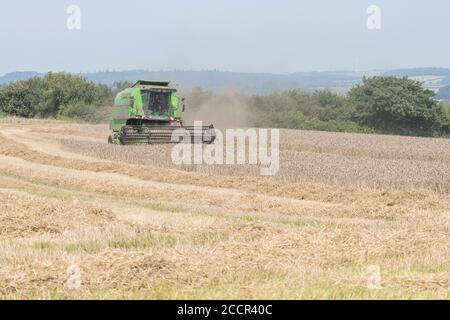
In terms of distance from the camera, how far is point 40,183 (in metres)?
22.6

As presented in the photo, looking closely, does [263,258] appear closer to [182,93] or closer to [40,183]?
[40,183]

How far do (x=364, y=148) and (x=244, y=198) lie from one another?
16.8 meters

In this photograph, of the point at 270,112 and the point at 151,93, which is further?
the point at 270,112

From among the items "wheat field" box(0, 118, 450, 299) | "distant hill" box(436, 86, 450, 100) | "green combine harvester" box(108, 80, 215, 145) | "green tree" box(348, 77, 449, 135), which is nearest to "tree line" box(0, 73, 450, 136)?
"green tree" box(348, 77, 449, 135)

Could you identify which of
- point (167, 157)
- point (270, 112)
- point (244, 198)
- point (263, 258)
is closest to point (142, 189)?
point (244, 198)

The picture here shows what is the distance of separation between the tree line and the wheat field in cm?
3330

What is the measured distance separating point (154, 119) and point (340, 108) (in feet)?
142

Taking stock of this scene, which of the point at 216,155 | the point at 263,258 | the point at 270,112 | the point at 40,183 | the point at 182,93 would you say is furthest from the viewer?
the point at 270,112

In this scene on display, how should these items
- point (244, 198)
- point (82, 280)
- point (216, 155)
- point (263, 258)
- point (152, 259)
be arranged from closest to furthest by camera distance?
point (82, 280) < point (152, 259) < point (263, 258) < point (244, 198) < point (216, 155)

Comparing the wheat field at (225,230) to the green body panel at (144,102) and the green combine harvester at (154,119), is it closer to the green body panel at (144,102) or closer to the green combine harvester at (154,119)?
the green combine harvester at (154,119)

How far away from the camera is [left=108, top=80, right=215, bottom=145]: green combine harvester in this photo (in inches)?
1241

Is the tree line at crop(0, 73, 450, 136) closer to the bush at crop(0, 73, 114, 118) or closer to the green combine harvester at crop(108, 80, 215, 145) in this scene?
the bush at crop(0, 73, 114, 118)

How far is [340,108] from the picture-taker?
72625 millimetres

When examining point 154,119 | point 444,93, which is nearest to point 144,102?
point 154,119
